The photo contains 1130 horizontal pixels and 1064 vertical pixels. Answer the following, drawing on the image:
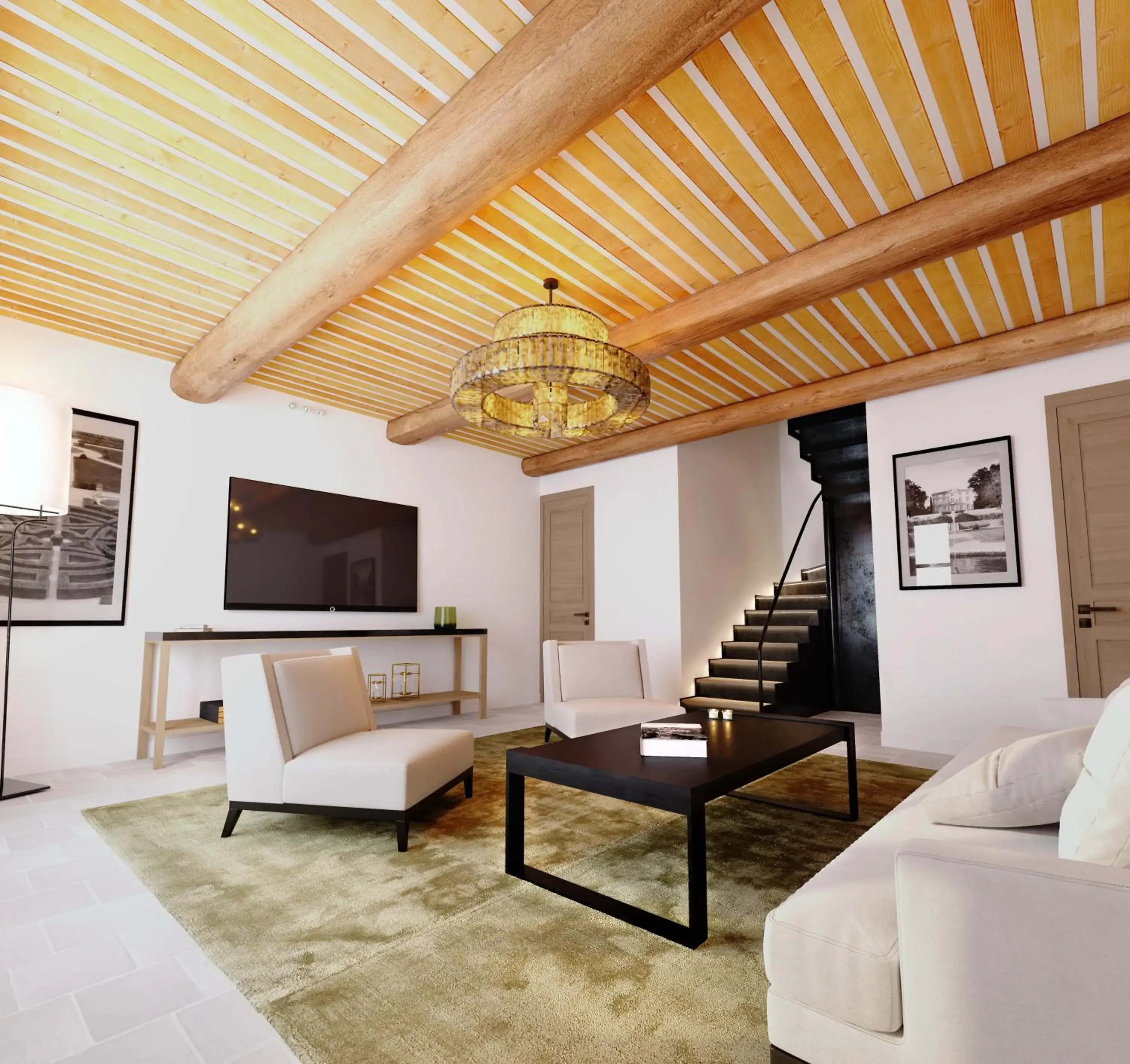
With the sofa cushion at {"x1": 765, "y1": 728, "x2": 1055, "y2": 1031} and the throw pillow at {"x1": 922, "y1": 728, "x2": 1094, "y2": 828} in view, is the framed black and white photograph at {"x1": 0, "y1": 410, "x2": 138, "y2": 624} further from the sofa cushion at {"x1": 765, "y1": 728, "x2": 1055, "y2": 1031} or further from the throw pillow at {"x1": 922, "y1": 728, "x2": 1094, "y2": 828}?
the throw pillow at {"x1": 922, "y1": 728, "x2": 1094, "y2": 828}

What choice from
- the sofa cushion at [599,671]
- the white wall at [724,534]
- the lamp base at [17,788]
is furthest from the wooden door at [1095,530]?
the lamp base at [17,788]

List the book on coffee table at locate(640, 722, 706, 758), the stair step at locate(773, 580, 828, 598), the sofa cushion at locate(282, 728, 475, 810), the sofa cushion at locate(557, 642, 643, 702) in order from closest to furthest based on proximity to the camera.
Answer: the book on coffee table at locate(640, 722, 706, 758), the sofa cushion at locate(282, 728, 475, 810), the sofa cushion at locate(557, 642, 643, 702), the stair step at locate(773, 580, 828, 598)

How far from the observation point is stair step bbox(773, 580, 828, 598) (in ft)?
23.8

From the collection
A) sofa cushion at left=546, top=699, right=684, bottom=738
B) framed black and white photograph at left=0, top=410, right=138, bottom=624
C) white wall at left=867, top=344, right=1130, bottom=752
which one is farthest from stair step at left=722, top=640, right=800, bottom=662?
framed black and white photograph at left=0, top=410, right=138, bottom=624

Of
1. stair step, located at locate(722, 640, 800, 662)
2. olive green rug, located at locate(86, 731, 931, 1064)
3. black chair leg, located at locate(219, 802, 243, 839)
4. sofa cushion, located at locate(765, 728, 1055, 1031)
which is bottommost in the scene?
olive green rug, located at locate(86, 731, 931, 1064)

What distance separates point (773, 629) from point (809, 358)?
2.95 meters

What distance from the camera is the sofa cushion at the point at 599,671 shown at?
4.64 metres

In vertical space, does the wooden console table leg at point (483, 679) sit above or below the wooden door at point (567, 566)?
below

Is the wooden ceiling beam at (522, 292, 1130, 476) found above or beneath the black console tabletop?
above

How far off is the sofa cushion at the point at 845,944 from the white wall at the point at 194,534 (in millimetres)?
4621

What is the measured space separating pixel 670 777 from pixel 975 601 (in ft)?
11.6

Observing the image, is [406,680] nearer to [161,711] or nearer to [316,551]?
[316,551]

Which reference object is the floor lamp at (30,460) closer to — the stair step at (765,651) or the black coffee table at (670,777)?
the black coffee table at (670,777)

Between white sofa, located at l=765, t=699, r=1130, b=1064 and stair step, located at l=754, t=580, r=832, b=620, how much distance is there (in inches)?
228
